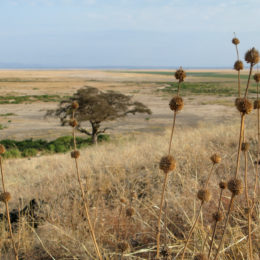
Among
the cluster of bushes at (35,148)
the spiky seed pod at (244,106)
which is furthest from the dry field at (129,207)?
the cluster of bushes at (35,148)

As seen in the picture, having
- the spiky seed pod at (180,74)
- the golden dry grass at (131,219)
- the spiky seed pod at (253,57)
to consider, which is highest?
the spiky seed pod at (253,57)

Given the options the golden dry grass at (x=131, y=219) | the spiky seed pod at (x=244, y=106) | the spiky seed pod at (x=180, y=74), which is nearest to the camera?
the spiky seed pod at (x=244, y=106)

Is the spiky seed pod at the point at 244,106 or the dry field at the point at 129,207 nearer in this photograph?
the spiky seed pod at the point at 244,106

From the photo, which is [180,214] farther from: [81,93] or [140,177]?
[81,93]

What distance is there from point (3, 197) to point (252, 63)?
60.6 inches

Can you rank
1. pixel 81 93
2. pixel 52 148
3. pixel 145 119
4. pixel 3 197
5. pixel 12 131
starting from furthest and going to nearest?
pixel 145 119 → pixel 12 131 → pixel 81 93 → pixel 52 148 → pixel 3 197

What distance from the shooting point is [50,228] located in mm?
3197

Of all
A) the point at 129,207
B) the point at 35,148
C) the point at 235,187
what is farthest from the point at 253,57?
the point at 35,148

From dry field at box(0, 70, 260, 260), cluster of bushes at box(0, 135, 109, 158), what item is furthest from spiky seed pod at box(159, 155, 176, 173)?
cluster of bushes at box(0, 135, 109, 158)

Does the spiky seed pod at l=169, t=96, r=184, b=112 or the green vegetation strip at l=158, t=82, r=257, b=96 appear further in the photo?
the green vegetation strip at l=158, t=82, r=257, b=96

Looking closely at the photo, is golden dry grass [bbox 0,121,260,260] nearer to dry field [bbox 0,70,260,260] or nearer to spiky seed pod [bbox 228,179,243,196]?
dry field [bbox 0,70,260,260]

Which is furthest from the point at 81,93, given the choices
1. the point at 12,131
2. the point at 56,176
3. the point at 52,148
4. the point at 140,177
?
the point at 140,177

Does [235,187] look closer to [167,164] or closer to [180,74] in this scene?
[167,164]

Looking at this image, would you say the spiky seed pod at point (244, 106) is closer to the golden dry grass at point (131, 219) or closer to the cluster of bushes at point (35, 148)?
the golden dry grass at point (131, 219)
